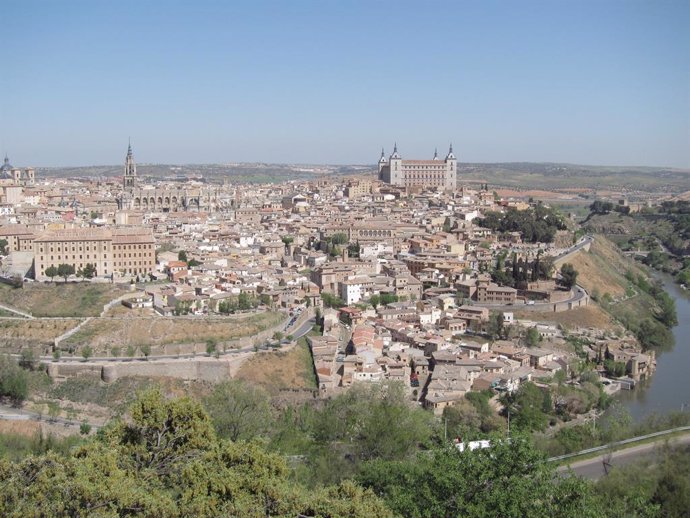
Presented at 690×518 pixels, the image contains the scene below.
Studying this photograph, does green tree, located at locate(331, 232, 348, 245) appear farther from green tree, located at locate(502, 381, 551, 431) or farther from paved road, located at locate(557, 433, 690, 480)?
paved road, located at locate(557, 433, 690, 480)

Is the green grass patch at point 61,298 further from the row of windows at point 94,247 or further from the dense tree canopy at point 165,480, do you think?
the dense tree canopy at point 165,480

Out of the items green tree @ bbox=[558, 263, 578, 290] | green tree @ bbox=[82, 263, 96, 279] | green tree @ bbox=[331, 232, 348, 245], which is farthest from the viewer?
green tree @ bbox=[331, 232, 348, 245]

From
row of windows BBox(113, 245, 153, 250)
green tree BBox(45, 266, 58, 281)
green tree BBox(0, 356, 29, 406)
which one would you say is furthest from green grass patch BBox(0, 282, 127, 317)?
green tree BBox(0, 356, 29, 406)

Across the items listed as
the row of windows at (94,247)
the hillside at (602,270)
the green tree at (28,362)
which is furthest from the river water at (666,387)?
the row of windows at (94,247)

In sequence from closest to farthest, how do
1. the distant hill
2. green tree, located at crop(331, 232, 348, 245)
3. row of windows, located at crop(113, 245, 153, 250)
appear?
row of windows, located at crop(113, 245, 153, 250) < green tree, located at crop(331, 232, 348, 245) < the distant hill

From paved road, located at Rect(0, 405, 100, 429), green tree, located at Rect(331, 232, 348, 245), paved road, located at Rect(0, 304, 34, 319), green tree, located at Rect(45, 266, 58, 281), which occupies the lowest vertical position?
paved road, located at Rect(0, 405, 100, 429)

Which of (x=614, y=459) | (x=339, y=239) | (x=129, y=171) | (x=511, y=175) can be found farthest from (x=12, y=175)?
(x=511, y=175)

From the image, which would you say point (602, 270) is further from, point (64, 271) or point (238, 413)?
point (238, 413)
